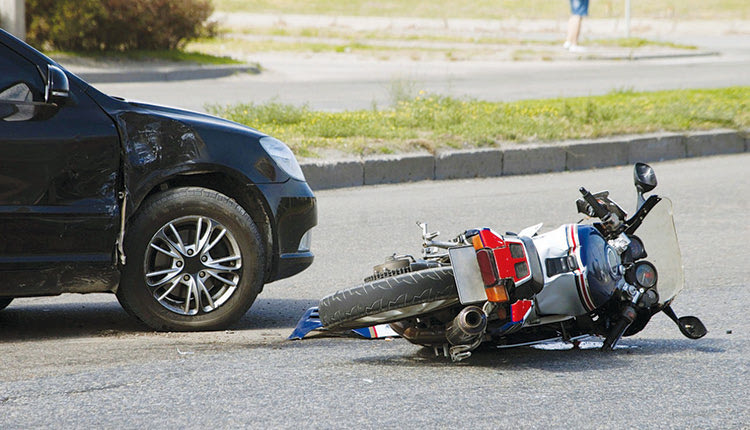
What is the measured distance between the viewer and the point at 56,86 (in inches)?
188

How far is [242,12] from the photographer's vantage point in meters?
40.6

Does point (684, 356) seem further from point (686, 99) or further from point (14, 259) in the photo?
point (686, 99)

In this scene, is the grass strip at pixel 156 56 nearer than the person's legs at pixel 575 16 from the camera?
Yes

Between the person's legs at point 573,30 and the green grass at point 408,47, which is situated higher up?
the person's legs at point 573,30

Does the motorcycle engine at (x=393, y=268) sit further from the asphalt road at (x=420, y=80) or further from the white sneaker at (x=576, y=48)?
the white sneaker at (x=576, y=48)

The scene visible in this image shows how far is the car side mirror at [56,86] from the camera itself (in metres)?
4.77

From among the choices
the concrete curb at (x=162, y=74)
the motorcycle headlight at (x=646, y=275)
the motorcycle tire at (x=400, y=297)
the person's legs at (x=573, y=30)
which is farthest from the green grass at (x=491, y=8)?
the motorcycle tire at (x=400, y=297)

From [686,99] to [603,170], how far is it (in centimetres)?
334

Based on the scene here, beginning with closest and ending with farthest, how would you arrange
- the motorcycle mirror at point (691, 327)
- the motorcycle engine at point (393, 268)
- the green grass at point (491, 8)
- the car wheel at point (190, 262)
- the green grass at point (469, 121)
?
the motorcycle engine at point (393, 268)
the motorcycle mirror at point (691, 327)
the car wheel at point (190, 262)
the green grass at point (469, 121)
the green grass at point (491, 8)

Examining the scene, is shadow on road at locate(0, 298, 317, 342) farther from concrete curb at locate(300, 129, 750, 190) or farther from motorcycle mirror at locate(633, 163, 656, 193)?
concrete curb at locate(300, 129, 750, 190)

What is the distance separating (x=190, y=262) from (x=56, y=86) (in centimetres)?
102

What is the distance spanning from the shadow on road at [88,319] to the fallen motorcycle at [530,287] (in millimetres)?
653

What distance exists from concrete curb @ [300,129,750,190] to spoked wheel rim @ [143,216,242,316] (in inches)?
176

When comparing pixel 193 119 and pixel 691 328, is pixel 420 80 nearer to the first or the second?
pixel 193 119
